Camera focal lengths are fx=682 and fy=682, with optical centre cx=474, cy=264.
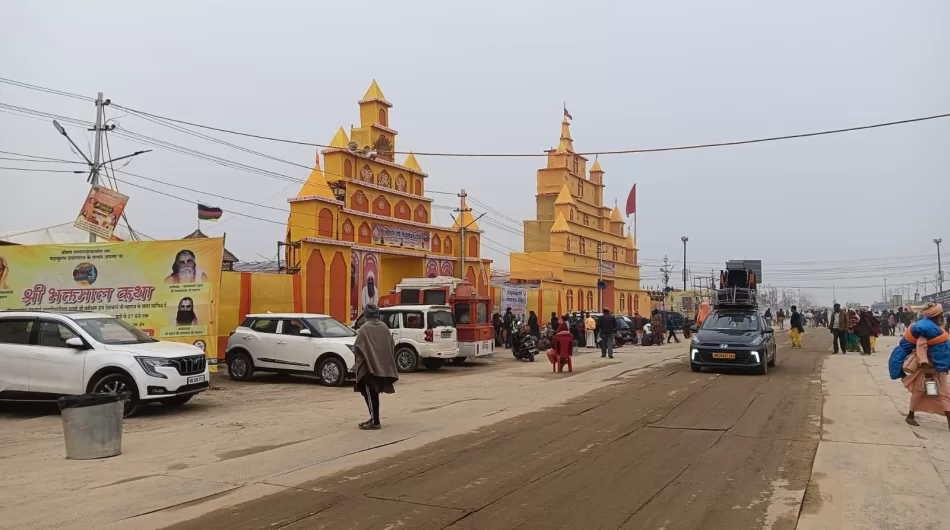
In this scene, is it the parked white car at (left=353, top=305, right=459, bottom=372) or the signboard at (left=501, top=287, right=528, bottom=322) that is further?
the signboard at (left=501, top=287, right=528, bottom=322)

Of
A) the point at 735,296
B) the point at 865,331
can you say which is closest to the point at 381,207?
the point at 735,296

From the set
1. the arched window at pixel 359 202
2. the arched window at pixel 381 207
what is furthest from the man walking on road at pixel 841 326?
the arched window at pixel 359 202

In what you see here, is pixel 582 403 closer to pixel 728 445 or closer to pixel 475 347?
pixel 728 445

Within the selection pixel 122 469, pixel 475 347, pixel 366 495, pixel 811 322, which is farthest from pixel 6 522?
pixel 811 322

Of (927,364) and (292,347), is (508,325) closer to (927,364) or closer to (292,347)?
(292,347)

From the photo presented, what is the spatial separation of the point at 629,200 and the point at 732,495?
6128cm

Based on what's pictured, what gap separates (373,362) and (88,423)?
11.3 feet

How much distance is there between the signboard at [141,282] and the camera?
15.5 metres

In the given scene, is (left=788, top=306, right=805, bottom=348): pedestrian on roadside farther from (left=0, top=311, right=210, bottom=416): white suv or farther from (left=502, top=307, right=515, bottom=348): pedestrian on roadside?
(left=0, top=311, right=210, bottom=416): white suv

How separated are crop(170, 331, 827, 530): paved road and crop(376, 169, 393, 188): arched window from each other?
73.1 ft

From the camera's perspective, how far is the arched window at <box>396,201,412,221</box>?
3249 centimetres

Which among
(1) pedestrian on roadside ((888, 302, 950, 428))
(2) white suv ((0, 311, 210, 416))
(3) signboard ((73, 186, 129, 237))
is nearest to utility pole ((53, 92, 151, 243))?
(3) signboard ((73, 186, 129, 237))

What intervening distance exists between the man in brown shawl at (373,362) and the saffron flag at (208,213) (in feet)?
64.0

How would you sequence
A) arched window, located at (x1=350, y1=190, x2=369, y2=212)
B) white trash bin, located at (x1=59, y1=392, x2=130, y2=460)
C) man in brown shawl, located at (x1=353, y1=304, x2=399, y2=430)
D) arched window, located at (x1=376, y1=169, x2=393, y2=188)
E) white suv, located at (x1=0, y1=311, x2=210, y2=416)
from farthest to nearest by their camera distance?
Result: arched window, located at (x1=376, y1=169, x2=393, y2=188) < arched window, located at (x1=350, y1=190, x2=369, y2=212) < white suv, located at (x1=0, y1=311, x2=210, y2=416) < man in brown shawl, located at (x1=353, y1=304, x2=399, y2=430) < white trash bin, located at (x1=59, y1=392, x2=130, y2=460)
